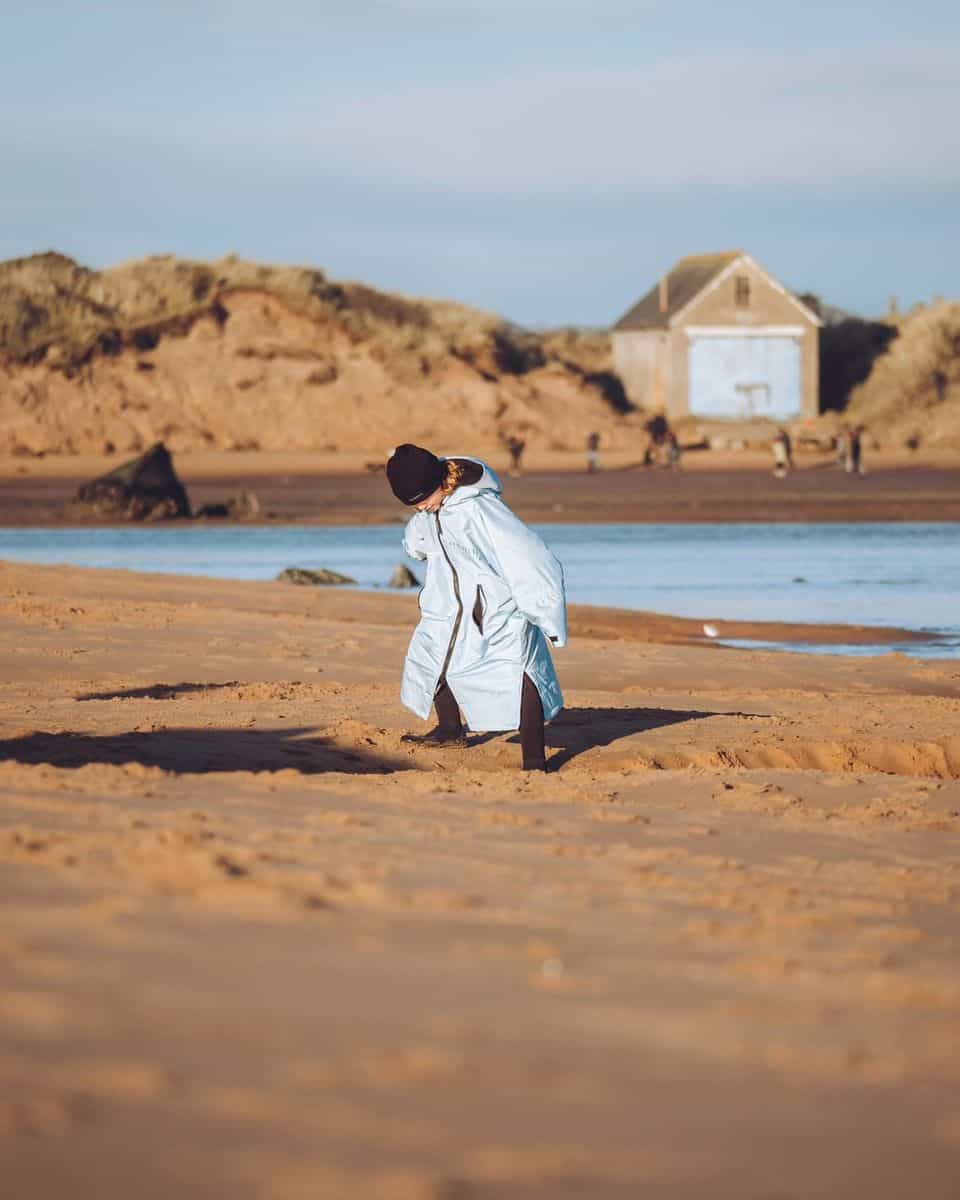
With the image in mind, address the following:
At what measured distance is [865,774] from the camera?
325 inches

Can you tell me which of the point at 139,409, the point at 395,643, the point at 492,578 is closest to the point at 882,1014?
the point at 492,578

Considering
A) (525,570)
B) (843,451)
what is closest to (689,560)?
(525,570)

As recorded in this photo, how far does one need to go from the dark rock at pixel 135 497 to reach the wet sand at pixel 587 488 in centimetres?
63

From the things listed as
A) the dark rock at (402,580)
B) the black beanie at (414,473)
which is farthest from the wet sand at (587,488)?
the black beanie at (414,473)

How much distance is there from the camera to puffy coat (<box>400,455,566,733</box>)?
25.2ft

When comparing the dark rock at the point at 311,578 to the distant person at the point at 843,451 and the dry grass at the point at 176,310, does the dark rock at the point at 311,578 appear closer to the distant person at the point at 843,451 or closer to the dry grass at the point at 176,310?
the distant person at the point at 843,451

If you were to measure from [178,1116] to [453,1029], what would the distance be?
694mm

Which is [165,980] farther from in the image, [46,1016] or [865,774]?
[865,774]

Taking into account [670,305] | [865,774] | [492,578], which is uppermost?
[670,305]

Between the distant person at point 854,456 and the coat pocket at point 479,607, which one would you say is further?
the distant person at point 854,456

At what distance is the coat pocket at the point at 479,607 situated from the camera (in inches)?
305

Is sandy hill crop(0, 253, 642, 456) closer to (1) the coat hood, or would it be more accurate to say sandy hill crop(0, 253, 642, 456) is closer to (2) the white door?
(2) the white door

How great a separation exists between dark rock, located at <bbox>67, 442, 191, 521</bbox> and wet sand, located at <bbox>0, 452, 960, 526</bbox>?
628 mm

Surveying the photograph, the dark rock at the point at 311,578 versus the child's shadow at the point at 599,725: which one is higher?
the dark rock at the point at 311,578
